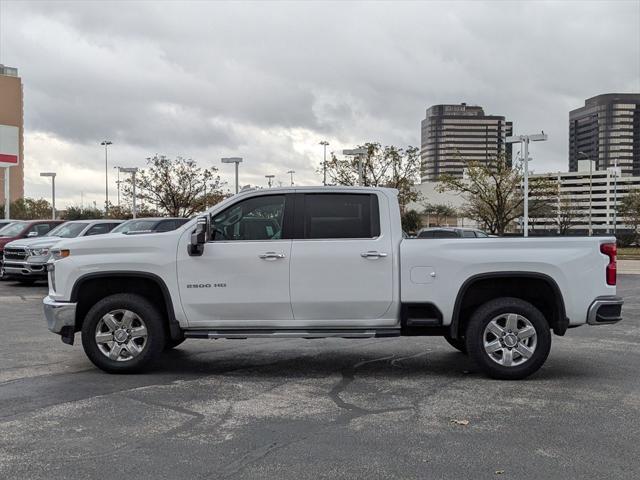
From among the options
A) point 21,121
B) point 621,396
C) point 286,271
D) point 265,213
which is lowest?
point 621,396

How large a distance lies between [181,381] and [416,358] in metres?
2.95

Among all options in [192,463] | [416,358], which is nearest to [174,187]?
[416,358]

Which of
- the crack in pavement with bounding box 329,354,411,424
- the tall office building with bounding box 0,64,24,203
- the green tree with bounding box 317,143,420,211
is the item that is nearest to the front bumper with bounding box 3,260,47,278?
the crack in pavement with bounding box 329,354,411,424

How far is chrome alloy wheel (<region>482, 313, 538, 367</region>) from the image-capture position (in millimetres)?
7105

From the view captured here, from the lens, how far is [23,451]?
4859 mm

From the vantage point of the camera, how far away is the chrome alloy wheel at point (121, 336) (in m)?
7.32

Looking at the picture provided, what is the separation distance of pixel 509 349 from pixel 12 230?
58.9 ft

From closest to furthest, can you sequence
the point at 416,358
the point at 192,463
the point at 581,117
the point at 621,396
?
the point at 192,463 → the point at 621,396 → the point at 416,358 → the point at 581,117

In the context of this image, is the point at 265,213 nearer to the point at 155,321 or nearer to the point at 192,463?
the point at 155,321

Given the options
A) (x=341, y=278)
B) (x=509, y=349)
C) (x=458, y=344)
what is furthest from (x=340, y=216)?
(x=458, y=344)

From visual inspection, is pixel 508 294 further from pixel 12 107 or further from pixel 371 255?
pixel 12 107

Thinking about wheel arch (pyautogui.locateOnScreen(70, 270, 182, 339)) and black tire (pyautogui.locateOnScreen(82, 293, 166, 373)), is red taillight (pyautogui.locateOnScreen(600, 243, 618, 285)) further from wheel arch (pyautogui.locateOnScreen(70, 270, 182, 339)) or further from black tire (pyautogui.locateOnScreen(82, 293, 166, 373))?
black tire (pyautogui.locateOnScreen(82, 293, 166, 373))

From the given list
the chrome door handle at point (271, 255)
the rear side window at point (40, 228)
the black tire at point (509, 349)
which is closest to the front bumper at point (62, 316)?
the chrome door handle at point (271, 255)

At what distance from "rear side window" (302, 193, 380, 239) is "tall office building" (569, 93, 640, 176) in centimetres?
17409
